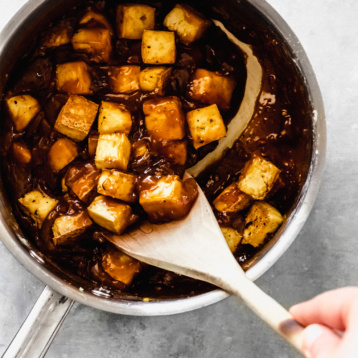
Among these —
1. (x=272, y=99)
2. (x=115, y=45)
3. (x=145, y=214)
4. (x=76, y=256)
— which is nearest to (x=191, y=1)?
(x=115, y=45)

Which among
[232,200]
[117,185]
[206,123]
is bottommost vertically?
[232,200]

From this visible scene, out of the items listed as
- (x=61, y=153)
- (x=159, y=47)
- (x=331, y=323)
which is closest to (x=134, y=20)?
(x=159, y=47)

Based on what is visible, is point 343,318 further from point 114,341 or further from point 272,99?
point 114,341

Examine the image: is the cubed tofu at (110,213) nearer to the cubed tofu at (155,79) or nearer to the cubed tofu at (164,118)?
the cubed tofu at (164,118)

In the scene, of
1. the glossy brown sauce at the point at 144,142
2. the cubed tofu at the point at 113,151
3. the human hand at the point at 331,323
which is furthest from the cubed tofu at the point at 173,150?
the human hand at the point at 331,323

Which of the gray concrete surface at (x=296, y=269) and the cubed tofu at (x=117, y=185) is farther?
the gray concrete surface at (x=296, y=269)

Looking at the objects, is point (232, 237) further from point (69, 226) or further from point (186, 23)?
point (186, 23)
